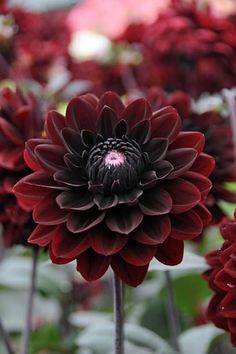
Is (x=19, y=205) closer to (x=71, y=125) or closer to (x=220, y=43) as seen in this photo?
(x=71, y=125)

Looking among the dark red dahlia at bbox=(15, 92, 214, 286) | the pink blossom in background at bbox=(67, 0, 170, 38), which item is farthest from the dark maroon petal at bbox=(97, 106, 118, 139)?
the pink blossom in background at bbox=(67, 0, 170, 38)

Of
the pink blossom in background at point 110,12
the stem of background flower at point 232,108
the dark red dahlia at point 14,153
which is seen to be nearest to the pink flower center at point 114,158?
the dark red dahlia at point 14,153

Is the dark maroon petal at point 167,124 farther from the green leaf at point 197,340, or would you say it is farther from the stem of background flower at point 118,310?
the green leaf at point 197,340

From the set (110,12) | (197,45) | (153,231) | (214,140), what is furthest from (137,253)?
(110,12)

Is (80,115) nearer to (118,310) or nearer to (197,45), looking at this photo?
(118,310)

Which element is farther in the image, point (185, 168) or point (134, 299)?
point (134, 299)

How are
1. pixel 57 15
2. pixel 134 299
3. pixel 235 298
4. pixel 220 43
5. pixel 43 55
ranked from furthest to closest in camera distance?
1. pixel 57 15
2. pixel 43 55
3. pixel 134 299
4. pixel 220 43
5. pixel 235 298

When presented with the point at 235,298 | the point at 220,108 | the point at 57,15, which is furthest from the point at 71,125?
the point at 57,15
